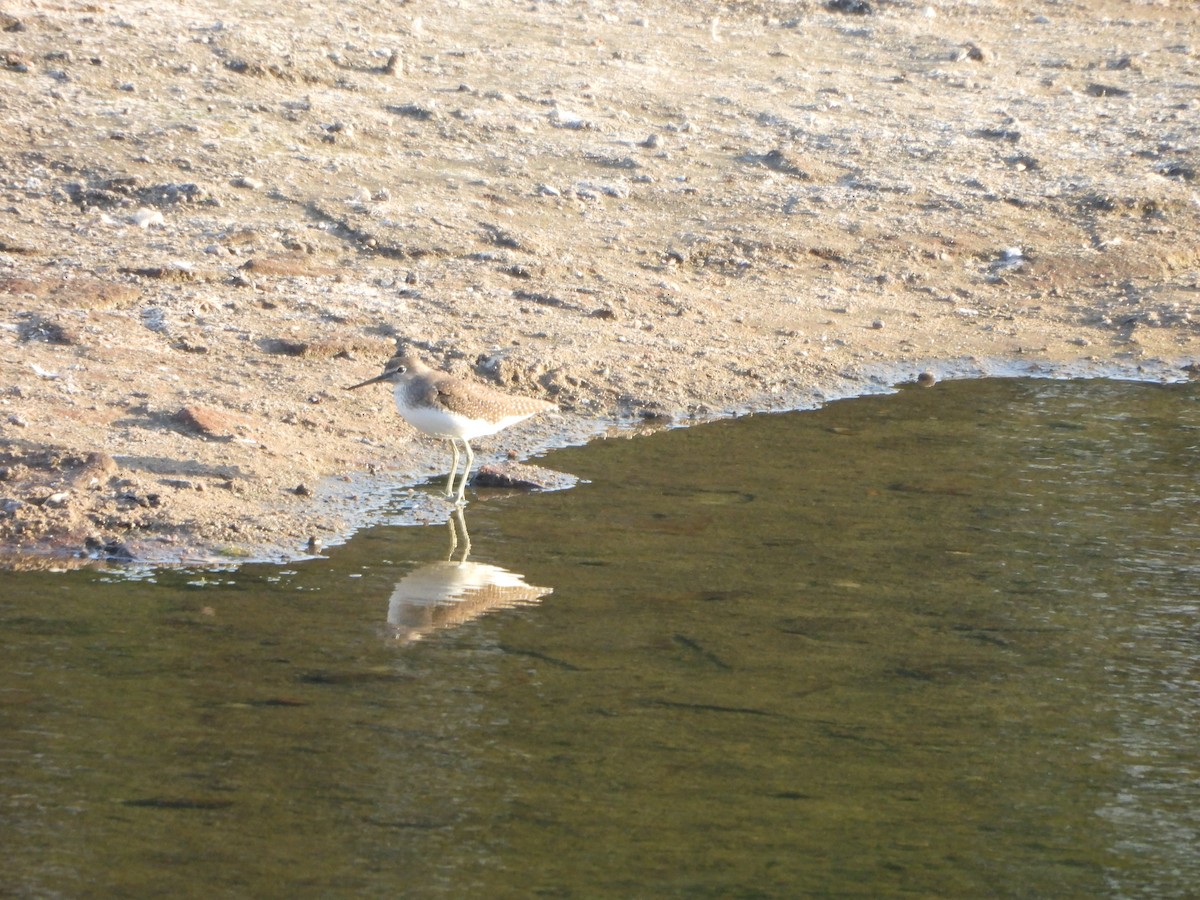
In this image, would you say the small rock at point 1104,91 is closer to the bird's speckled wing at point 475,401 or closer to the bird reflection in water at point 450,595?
the bird's speckled wing at point 475,401

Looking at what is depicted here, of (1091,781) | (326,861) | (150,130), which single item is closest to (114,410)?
(150,130)

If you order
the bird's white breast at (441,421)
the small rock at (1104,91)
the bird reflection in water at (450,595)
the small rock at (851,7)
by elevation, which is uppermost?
the small rock at (851,7)

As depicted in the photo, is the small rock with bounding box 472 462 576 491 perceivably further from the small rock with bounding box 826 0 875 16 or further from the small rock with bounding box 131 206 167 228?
the small rock with bounding box 826 0 875 16

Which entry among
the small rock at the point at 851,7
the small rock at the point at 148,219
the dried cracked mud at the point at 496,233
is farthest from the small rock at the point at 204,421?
the small rock at the point at 851,7

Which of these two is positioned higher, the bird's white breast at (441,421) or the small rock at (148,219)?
the small rock at (148,219)

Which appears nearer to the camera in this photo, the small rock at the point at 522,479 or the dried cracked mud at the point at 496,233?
the small rock at the point at 522,479

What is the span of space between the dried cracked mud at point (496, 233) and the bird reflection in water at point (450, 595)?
68cm

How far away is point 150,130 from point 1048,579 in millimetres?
6716

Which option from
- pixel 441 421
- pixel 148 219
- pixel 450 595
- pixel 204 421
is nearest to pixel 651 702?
pixel 450 595

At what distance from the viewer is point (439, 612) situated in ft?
19.6

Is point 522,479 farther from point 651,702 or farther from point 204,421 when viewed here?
point 651,702

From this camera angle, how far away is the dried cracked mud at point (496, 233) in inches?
301

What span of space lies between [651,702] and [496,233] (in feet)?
18.0

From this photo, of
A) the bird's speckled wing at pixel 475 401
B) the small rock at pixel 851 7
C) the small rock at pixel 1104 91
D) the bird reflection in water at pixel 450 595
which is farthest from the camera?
the small rock at pixel 851 7
